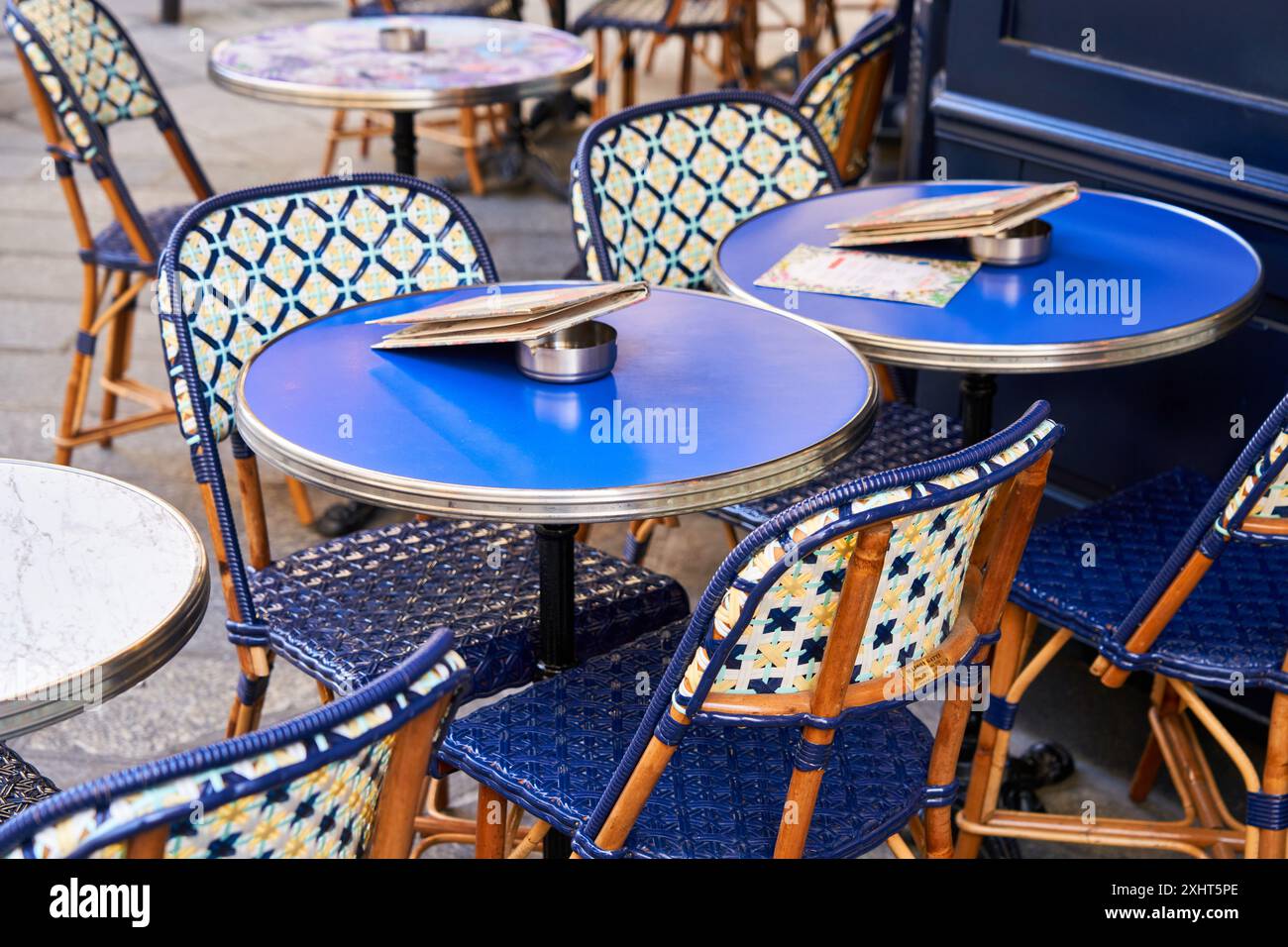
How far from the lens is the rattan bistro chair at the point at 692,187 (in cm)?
263

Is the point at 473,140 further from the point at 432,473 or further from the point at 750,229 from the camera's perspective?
the point at 432,473

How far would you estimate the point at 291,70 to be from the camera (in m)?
3.62

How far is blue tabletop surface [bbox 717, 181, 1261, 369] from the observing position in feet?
6.68

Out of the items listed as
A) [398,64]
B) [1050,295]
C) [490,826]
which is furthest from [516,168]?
[490,826]

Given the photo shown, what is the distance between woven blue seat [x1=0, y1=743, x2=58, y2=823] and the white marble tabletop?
0.28 metres

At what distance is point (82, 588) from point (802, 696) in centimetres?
68

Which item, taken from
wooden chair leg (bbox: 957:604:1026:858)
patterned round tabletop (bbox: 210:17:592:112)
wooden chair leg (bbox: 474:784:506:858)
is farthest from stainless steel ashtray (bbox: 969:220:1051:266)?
patterned round tabletop (bbox: 210:17:592:112)

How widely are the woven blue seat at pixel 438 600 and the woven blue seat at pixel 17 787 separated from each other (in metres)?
0.38

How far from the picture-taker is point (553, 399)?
5.92ft

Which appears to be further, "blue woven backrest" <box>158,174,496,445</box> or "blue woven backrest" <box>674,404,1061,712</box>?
"blue woven backrest" <box>158,174,496,445</box>

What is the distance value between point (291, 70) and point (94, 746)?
5.73 ft

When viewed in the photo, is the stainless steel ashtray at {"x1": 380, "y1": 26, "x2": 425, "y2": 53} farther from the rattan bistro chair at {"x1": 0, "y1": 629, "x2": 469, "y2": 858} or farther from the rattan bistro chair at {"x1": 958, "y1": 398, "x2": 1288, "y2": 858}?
the rattan bistro chair at {"x1": 0, "y1": 629, "x2": 469, "y2": 858}

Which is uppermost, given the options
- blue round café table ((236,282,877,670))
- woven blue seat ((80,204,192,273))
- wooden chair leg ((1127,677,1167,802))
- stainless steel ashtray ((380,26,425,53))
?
stainless steel ashtray ((380,26,425,53))

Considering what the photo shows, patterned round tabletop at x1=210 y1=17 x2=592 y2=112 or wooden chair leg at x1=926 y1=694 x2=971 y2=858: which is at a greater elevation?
patterned round tabletop at x1=210 y1=17 x2=592 y2=112
